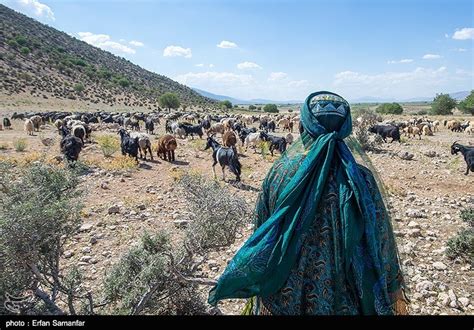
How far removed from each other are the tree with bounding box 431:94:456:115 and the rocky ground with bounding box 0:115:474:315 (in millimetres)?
40581

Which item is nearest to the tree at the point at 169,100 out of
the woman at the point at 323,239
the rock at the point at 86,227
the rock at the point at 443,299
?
the rock at the point at 86,227

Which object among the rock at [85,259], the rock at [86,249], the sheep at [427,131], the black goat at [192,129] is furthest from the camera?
the sheep at [427,131]

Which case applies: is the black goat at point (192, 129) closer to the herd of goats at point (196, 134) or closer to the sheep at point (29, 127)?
the herd of goats at point (196, 134)

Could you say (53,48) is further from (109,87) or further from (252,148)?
(252,148)

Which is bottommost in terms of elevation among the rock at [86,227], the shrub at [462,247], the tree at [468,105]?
the rock at [86,227]

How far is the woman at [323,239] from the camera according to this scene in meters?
1.88

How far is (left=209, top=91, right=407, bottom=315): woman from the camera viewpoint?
188 cm

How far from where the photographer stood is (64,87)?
52.1 m

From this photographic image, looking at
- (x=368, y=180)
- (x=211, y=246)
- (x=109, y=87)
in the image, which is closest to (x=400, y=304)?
(x=368, y=180)

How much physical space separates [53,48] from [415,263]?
2891 inches

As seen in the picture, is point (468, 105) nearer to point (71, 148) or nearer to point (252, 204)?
point (252, 204)

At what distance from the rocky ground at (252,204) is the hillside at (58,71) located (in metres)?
40.1

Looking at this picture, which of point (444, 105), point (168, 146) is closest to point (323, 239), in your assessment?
point (168, 146)

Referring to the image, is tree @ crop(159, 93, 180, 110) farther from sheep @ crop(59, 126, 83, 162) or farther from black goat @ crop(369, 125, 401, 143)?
sheep @ crop(59, 126, 83, 162)
